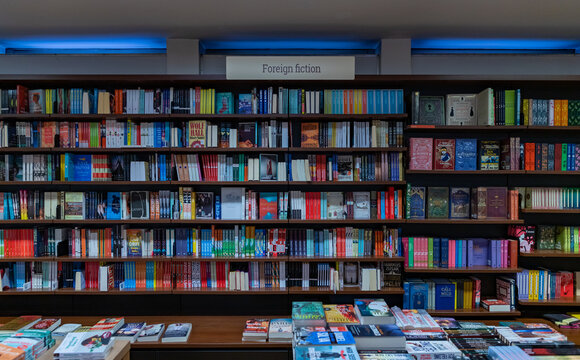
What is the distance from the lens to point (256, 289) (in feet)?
11.3

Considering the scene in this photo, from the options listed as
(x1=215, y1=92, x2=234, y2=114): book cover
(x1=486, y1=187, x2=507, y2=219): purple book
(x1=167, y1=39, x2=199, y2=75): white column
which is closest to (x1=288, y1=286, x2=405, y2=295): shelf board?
(x1=486, y1=187, x2=507, y2=219): purple book

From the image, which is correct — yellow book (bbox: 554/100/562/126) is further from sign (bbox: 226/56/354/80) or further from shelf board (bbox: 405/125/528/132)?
sign (bbox: 226/56/354/80)

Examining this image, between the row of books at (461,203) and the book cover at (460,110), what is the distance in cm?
60

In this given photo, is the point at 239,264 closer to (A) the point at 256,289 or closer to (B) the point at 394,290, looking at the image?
(A) the point at 256,289

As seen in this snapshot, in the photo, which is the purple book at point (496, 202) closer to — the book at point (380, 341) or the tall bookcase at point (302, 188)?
the tall bookcase at point (302, 188)

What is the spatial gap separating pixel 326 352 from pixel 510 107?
2.68 m

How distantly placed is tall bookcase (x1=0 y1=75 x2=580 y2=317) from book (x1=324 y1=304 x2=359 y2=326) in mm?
299

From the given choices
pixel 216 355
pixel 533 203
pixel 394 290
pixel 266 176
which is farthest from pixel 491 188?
pixel 216 355

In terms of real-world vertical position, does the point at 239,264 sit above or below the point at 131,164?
below

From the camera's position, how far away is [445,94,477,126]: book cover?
348cm

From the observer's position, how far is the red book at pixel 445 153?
11.4 feet

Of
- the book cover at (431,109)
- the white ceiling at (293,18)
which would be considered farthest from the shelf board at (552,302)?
the white ceiling at (293,18)

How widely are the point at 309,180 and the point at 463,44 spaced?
203 cm

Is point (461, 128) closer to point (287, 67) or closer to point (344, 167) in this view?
point (344, 167)
